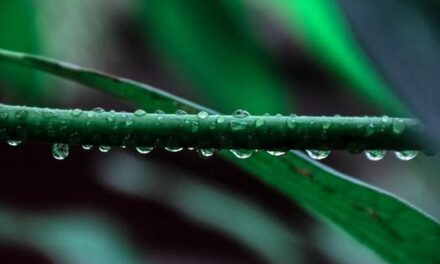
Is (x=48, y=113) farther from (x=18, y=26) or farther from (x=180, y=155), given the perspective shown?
(x=180, y=155)

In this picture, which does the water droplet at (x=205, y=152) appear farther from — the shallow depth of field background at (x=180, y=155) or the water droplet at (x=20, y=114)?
the shallow depth of field background at (x=180, y=155)

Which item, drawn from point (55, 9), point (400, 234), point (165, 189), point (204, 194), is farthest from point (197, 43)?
point (165, 189)

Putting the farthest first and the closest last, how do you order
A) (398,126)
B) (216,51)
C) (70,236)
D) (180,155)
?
(180,155) < (70,236) < (216,51) < (398,126)

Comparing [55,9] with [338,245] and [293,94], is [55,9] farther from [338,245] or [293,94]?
[293,94]

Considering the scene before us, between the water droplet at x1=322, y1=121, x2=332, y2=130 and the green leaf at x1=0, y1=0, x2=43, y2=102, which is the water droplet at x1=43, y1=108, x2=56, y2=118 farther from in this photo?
the green leaf at x1=0, y1=0, x2=43, y2=102

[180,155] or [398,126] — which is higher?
[180,155]

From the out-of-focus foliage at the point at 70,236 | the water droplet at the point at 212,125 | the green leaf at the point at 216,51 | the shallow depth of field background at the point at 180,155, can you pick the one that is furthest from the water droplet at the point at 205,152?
the out-of-focus foliage at the point at 70,236

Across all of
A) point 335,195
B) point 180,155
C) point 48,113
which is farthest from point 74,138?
point 180,155
